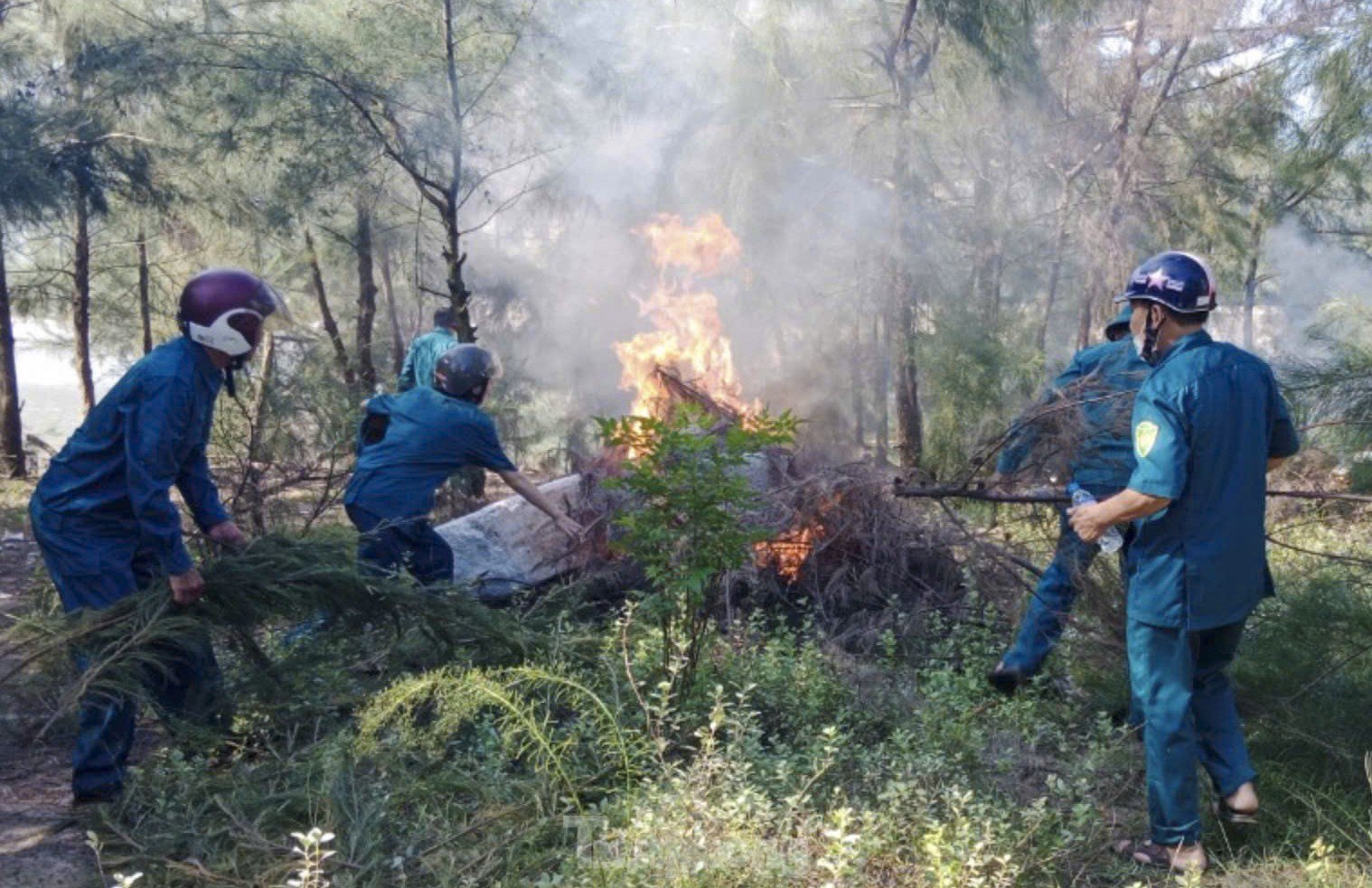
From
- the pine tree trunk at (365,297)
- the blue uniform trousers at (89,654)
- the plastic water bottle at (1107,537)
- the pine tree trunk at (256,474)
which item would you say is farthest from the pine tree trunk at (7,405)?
the plastic water bottle at (1107,537)

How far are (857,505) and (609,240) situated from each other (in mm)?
11076

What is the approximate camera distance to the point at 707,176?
51.5 feet

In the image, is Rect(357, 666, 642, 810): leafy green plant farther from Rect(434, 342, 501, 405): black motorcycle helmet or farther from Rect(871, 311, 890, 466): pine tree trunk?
Rect(871, 311, 890, 466): pine tree trunk

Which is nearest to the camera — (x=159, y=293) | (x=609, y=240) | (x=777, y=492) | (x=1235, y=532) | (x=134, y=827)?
(x=1235, y=532)

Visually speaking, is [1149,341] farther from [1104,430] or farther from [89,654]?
[89,654]

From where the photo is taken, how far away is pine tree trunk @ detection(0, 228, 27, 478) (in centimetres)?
1605

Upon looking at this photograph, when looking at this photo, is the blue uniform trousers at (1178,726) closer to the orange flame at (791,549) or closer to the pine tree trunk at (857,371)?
the orange flame at (791,549)

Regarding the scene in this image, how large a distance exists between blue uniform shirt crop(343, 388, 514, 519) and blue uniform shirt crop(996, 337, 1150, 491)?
8.48 ft

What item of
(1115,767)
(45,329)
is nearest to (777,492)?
(1115,767)

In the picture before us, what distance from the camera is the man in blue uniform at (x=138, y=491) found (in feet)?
14.3

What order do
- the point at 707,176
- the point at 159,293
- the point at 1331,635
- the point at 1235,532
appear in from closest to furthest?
the point at 1235,532, the point at 1331,635, the point at 707,176, the point at 159,293

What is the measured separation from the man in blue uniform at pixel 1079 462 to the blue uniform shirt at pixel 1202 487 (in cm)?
143

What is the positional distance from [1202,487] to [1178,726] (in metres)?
0.75

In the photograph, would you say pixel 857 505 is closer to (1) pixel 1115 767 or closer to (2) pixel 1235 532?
(1) pixel 1115 767
